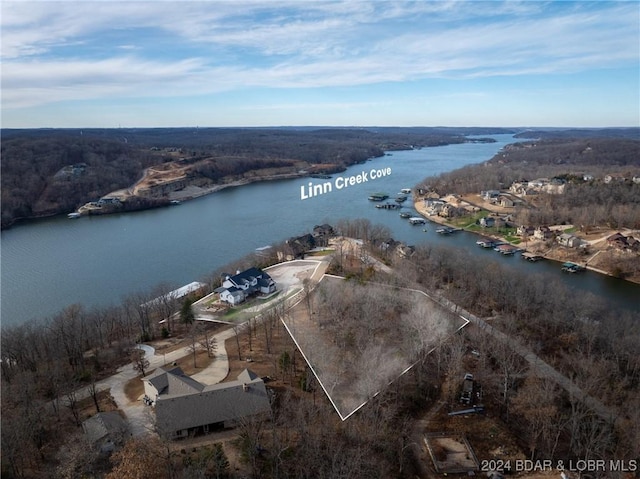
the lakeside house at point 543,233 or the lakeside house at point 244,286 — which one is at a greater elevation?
the lakeside house at point 244,286

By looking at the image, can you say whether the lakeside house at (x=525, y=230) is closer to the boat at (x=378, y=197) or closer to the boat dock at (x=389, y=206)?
the boat dock at (x=389, y=206)

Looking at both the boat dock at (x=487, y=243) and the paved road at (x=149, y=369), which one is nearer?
the paved road at (x=149, y=369)

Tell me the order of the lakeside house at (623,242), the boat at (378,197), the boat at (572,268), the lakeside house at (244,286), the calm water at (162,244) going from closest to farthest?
the lakeside house at (244,286), the calm water at (162,244), the boat at (572,268), the lakeside house at (623,242), the boat at (378,197)

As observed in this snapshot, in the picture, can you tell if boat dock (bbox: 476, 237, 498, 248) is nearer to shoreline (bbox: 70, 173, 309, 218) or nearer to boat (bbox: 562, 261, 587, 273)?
boat (bbox: 562, 261, 587, 273)

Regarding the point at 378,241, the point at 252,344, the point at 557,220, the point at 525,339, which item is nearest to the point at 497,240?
the point at 557,220

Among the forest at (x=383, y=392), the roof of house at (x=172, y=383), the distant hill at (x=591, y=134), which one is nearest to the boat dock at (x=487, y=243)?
the forest at (x=383, y=392)

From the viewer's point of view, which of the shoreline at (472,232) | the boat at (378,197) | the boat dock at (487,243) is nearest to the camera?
the shoreline at (472,232)

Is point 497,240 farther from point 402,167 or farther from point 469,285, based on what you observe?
point 402,167

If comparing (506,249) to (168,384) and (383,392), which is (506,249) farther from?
(168,384)
